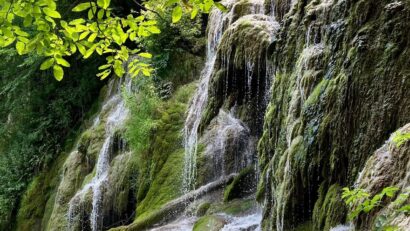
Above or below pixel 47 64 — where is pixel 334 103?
below

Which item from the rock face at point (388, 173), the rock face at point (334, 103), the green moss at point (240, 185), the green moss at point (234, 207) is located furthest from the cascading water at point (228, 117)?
the rock face at point (388, 173)

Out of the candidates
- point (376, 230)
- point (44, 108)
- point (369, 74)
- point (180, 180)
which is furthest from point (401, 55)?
point (44, 108)

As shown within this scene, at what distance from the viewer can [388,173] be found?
3631 mm

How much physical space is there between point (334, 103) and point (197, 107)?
615 centimetres

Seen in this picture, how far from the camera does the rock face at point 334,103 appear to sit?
4414mm

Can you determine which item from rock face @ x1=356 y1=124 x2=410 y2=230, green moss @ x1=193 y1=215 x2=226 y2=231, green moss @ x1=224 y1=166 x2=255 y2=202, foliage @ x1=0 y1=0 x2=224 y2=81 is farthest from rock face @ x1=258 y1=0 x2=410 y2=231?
foliage @ x1=0 y1=0 x2=224 y2=81

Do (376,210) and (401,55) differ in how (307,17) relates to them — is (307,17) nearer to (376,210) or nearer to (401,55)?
(401,55)

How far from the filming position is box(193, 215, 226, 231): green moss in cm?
713

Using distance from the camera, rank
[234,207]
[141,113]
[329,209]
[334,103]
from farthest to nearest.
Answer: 1. [141,113]
2. [234,207]
3. [334,103]
4. [329,209]

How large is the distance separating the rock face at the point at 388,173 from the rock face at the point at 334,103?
0.53 meters

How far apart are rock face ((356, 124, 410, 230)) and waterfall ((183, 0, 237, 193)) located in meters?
5.73

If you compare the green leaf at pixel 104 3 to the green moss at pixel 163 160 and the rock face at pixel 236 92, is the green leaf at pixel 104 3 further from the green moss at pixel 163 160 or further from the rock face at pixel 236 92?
the green moss at pixel 163 160

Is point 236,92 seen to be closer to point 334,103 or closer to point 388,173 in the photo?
point 334,103

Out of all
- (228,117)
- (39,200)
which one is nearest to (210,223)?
(228,117)
